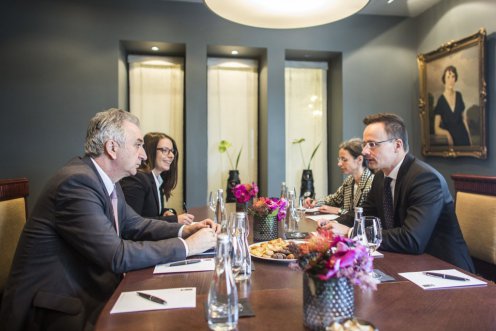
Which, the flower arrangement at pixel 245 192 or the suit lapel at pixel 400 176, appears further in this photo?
the flower arrangement at pixel 245 192

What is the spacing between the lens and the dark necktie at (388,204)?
73.2 inches

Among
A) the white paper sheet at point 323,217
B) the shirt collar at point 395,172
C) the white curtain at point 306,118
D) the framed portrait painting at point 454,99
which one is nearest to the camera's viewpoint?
the shirt collar at point 395,172

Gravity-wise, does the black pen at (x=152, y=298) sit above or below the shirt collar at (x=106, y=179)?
below

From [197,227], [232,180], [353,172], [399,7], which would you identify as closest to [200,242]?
[197,227]

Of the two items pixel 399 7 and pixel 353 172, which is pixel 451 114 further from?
pixel 353 172

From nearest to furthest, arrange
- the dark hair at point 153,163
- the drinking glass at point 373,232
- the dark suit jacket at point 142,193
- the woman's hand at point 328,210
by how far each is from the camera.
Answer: the drinking glass at point 373,232
the dark suit jacket at point 142,193
the woman's hand at point 328,210
the dark hair at point 153,163

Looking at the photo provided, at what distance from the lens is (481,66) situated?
10.9 ft

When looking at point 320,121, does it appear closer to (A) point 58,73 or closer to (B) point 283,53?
(B) point 283,53

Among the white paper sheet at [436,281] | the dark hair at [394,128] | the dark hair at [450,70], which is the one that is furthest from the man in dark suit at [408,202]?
the dark hair at [450,70]

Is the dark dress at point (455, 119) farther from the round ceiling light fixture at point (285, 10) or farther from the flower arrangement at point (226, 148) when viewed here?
the flower arrangement at point (226, 148)

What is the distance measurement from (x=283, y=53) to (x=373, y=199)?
2.57m

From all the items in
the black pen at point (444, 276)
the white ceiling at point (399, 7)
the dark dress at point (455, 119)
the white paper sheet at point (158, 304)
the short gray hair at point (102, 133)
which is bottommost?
the white paper sheet at point (158, 304)

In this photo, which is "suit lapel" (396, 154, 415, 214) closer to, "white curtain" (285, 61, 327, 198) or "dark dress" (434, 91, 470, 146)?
"dark dress" (434, 91, 470, 146)

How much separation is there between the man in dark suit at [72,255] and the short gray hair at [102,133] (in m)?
0.09
